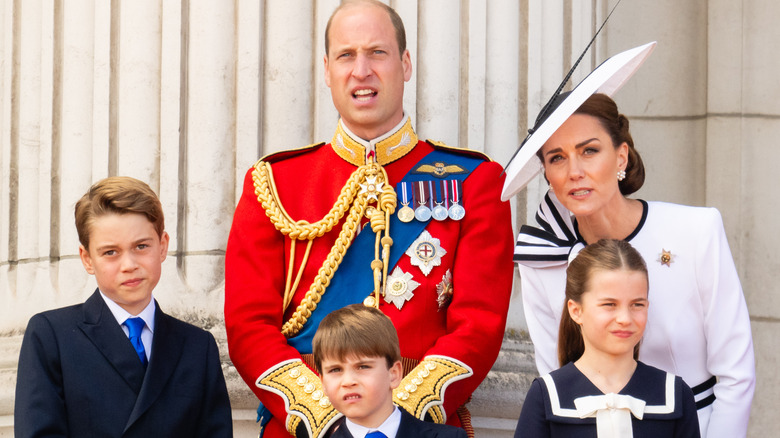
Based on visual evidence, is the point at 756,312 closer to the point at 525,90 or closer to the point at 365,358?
the point at 525,90

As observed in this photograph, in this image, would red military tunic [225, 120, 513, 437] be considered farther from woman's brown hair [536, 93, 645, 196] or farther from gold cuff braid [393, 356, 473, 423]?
woman's brown hair [536, 93, 645, 196]

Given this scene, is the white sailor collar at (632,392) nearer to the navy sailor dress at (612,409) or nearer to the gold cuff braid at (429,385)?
the navy sailor dress at (612,409)

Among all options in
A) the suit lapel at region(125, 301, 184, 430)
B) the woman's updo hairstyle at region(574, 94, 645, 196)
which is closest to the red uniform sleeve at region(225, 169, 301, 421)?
the suit lapel at region(125, 301, 184, 430)

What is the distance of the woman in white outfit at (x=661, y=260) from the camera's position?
3385mm

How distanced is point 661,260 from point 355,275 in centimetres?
93

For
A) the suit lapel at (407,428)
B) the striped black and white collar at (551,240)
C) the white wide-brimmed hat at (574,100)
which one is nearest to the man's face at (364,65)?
the white wide-brimmed hat at (574,100)

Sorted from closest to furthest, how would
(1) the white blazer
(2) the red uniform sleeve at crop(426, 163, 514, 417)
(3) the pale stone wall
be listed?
1. (1) the white blazer
2. (2) the red uniform sleeve at crop(426, 163, 514, 417)
3. (3) the pale stone wall

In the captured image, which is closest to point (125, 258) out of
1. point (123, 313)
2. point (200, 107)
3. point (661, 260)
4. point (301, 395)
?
point (123, 313)

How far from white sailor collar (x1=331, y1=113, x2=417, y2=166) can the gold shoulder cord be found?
41mm

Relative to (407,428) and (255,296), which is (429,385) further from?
(255,296)

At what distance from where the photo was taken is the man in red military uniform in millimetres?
3643

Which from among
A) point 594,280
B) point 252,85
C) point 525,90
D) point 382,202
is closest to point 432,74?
point 525,90

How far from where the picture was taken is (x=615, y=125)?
11.7 ft

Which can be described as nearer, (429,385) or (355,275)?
(429,385)
